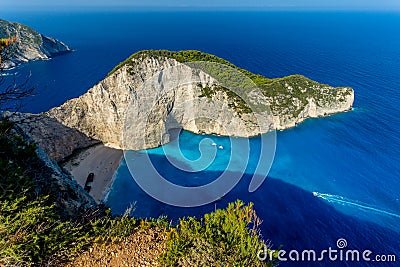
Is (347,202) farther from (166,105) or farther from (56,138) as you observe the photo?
(56,138)

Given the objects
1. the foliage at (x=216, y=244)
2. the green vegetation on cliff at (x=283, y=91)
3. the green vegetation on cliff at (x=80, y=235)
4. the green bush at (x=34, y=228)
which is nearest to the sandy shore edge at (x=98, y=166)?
the green vegetation on cliff at (x=283, y=91)

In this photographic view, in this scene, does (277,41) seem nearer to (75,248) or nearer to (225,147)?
(225,147)

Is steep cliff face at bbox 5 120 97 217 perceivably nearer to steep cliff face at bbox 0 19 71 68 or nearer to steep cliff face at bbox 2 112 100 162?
steep cliff face at bbox 2 112 100 162

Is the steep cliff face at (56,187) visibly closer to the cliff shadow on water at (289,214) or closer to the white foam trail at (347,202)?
the cliff shadow on water at (289,214)

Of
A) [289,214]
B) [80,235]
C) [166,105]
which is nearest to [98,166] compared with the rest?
[166,105]

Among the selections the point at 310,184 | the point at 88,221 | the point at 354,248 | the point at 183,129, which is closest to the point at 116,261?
the point at 88,221
